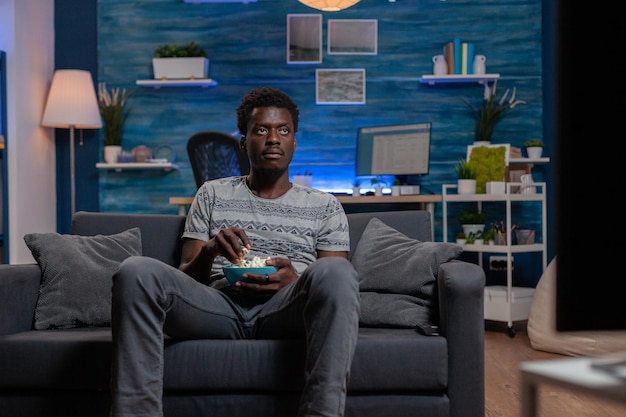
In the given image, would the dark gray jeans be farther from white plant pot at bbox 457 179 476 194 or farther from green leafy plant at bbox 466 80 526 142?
green leafy plant at bbox 466 80 526 142

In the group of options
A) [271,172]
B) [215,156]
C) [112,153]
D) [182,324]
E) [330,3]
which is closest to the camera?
[182,324]

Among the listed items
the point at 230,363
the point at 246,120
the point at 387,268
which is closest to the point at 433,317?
the point at 387,268

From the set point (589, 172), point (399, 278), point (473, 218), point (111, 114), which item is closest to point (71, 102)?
point (111, 114)

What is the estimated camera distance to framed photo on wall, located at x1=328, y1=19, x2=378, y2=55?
5266 mm

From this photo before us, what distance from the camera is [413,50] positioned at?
5.27 meters

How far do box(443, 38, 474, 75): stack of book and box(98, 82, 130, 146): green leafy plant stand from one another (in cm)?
234

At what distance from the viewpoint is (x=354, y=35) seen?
5.27 m

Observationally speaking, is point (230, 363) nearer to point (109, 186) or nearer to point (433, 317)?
point (433, 317)

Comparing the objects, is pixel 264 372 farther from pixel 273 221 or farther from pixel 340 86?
pixel 340 86

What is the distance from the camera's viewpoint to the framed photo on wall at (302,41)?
17.3 feet

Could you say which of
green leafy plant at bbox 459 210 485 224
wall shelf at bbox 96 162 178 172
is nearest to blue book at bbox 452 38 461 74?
green leafy plant at bbox 459 210 485 224

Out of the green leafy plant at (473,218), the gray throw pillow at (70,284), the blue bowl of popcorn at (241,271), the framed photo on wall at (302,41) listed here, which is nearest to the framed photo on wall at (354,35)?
the framed photo on wall at (302,41)

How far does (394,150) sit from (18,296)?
3046mm

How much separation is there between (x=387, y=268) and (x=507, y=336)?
2.07 metres
